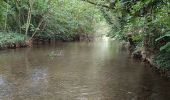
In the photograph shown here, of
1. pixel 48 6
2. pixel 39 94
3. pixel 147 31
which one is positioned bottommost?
pixel 39 94

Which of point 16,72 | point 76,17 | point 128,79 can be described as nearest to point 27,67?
point 16,72

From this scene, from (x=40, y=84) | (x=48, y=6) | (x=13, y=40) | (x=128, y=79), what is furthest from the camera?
(x=48, y=6)

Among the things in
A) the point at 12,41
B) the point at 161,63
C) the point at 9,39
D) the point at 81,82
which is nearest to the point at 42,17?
the point at 12,41

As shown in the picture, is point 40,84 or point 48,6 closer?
point 40,84

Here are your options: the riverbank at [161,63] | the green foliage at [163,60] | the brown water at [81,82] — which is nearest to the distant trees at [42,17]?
the brown water at [81,82]

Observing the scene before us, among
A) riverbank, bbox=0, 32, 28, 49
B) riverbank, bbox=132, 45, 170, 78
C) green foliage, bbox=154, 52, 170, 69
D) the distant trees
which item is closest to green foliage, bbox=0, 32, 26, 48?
riverbank, bbox=0, 32, 28, 49

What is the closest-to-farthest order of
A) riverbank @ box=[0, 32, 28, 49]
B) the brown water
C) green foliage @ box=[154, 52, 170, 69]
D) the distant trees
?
the brown water < green foliage @ box=[154, 52, 170, 69] < riverbank @ box=[0, 32, 28, 49] < the distant trees

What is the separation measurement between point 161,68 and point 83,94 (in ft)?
17.5

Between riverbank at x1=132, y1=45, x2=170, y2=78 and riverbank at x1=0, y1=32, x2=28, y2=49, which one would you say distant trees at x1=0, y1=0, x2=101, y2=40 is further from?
riverbank at x1=132, y1=45, x2=170, y2=78

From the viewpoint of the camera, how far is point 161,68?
51.6 feet

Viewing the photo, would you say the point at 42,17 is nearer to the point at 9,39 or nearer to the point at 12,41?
the point at 12,41

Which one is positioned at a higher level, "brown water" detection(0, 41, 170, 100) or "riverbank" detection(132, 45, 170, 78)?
"riverbank" detection(132, 45, 170, 78)

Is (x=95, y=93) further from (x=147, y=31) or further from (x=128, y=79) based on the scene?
(x=147, y=31)

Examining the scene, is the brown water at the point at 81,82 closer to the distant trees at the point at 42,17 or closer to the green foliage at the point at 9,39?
the green foliage at the point at 9,39
